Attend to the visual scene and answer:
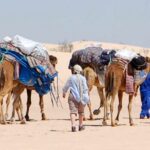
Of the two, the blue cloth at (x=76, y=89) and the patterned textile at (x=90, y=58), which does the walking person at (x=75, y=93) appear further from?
the patterned textile at (x=90, y=58)

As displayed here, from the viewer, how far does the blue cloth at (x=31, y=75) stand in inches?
647

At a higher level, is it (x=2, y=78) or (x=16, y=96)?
(x=2, y=78)

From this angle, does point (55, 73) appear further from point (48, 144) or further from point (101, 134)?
point (48, 144)

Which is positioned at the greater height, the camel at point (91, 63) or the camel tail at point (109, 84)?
the camel at point (91, 63)

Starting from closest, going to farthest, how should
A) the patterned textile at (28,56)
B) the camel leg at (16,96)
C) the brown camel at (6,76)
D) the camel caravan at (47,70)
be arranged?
1. the camel caravan at (47,70)
2. the brown camel at (6,76)
3. the patterned textile at (28,56)
4. the camel leg at (16,96)

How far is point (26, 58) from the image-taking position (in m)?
16.4

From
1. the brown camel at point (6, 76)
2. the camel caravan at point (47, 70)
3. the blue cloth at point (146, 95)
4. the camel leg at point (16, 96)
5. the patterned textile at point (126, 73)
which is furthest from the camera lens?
the blue cloth at point (146, 95)

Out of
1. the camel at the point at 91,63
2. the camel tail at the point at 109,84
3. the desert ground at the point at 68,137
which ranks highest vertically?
the camel at the point at 91,63

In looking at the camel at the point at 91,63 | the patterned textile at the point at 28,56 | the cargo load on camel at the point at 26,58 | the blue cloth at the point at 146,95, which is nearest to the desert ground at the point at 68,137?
the cargo load on camel at the point at 26,58

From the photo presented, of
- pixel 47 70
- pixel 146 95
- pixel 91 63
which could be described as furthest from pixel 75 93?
pixel 146 95

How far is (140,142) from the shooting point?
38.7ft

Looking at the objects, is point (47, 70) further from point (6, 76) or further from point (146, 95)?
point (146, 95)

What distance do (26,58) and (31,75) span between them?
49 cm

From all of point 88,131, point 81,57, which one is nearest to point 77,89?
point 88,131
